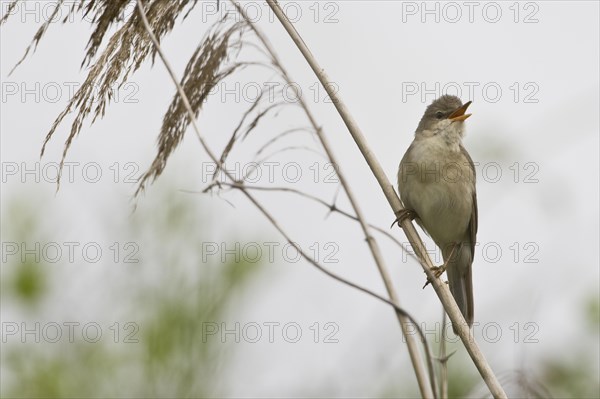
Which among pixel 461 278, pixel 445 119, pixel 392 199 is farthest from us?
pixel 461 278

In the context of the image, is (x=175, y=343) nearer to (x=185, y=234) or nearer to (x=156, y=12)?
(x=185, y=234)

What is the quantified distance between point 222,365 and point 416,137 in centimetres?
200

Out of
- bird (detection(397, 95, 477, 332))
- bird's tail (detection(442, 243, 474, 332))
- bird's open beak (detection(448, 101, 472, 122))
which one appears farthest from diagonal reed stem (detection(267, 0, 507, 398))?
bird's tail (detection(442, 243, 474, 332))

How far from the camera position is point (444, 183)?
4156 millimetres

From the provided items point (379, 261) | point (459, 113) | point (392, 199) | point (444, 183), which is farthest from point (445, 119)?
point (379, 261)

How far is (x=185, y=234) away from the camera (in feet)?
19.5

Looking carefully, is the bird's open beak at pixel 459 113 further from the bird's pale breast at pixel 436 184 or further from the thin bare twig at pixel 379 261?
the thin bare twig at pixel 379 261

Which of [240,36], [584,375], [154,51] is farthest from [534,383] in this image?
[584,375]

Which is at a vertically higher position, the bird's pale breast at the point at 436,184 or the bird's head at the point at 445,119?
the bird's head at the point at 445,119

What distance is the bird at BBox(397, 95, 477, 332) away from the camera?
13.2 ft

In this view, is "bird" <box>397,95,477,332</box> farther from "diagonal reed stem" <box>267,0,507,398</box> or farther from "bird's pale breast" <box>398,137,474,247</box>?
"diagonal reed stem" <box>267,0,507,398</box>

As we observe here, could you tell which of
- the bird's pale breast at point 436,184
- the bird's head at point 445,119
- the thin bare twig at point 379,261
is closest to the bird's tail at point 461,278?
the bird's pale breast at point 436,184

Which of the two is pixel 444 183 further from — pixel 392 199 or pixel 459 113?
pixel 392 199

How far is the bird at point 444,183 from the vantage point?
4035mm
